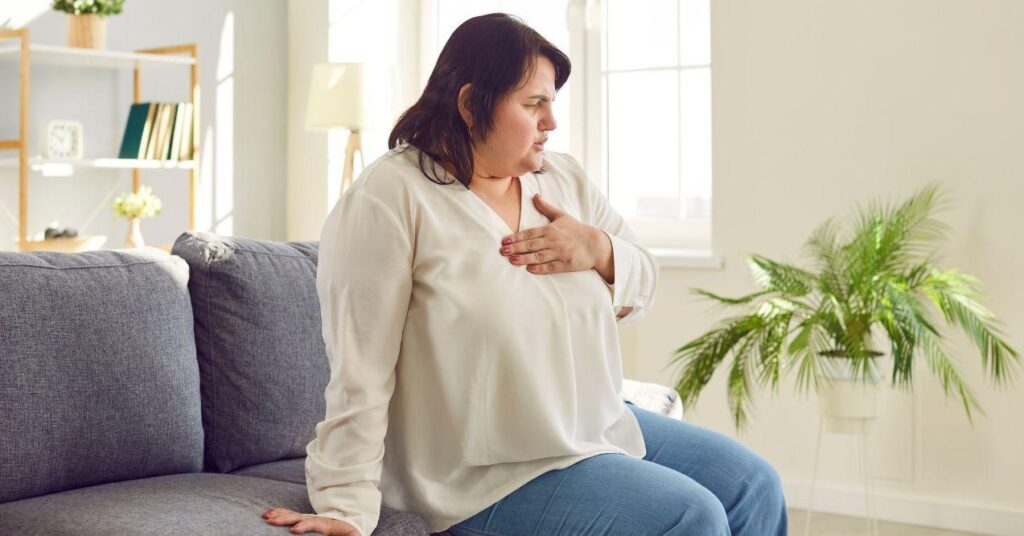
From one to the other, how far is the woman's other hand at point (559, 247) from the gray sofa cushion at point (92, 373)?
0.68 meters

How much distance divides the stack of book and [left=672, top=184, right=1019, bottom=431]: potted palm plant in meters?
2.01

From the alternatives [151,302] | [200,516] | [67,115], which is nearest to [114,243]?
[67,115]

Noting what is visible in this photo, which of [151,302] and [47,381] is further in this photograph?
[151,302]

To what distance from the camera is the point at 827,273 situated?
3.15 metres

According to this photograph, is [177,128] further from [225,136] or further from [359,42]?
[359,42]

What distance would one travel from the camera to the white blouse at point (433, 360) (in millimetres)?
1611

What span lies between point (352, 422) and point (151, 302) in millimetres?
594

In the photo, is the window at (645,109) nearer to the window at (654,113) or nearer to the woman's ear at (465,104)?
the window at (654,113)

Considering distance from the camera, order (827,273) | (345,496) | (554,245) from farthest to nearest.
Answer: (827,273), (554,245), (345,496)

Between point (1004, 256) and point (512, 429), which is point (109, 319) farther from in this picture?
point (1004, 256)

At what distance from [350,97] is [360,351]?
261 cm

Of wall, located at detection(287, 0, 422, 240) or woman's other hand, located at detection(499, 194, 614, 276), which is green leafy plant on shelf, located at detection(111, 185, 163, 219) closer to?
wall, located at detection(287, 0, 422, 240)

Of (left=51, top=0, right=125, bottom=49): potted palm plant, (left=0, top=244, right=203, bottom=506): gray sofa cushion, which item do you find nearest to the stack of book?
(left=51, top=0, right=125, bottom=49): potted palm plant

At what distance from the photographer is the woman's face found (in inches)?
69.0
